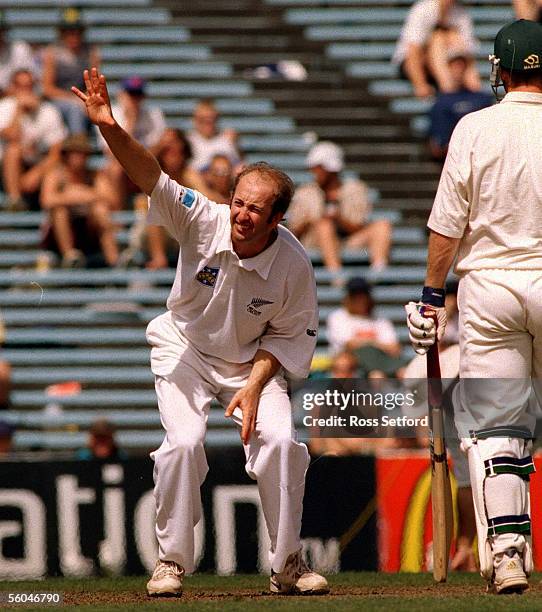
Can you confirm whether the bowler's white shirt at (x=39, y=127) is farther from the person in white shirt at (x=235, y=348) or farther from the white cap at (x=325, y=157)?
the person in white shirt at (x=235, y=348)

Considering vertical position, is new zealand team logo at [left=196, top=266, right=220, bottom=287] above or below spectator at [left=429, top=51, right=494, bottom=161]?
below

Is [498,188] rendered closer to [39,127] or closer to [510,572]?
[510,572]

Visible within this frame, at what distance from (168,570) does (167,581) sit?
0.19 feet

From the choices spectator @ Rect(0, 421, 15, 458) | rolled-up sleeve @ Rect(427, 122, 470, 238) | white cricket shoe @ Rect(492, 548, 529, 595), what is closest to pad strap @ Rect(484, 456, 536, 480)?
white cricket shoe @ Rect(492, 548, 529, 595)

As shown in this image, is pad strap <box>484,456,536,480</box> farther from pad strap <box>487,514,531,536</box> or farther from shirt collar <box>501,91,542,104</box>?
shirt collar <box>501,91,542,104</box>

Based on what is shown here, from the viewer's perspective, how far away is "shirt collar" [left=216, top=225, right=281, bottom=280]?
594 centimetres

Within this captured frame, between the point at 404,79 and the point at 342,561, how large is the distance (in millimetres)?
7109

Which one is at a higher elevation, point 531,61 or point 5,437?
point 531,61

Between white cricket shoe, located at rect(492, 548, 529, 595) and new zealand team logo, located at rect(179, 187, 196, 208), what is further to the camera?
new zealand team logo, located at rect(179, 187, 196, 208)

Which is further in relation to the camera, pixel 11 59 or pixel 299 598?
pixel 11 59

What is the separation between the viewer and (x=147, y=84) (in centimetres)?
1380

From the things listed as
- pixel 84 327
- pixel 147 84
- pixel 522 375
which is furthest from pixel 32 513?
pixel 147 84

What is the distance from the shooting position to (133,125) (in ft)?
42.0

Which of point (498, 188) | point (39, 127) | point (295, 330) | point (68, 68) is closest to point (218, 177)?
point (39, 127)
